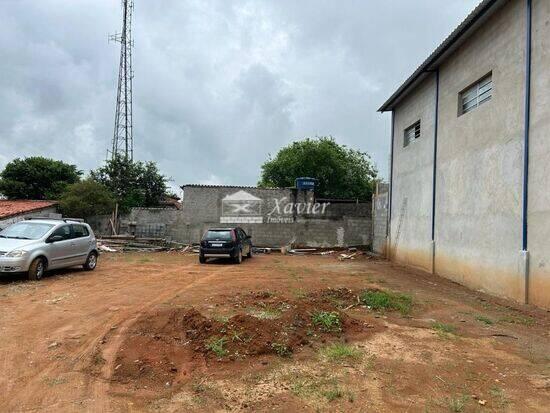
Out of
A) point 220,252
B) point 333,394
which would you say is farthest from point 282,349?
point 220,252

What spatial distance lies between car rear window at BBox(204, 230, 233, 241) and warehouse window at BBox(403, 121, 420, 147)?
325 inches

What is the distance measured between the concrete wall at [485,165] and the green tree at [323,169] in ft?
75.1

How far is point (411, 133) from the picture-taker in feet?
57.0

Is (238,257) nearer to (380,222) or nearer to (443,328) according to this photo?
(380,222)

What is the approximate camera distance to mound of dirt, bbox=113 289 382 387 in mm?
4734

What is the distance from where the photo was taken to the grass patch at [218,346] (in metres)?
5.08

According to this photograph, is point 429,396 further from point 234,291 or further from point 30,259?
point 30,259

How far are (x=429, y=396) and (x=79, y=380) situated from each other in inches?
138

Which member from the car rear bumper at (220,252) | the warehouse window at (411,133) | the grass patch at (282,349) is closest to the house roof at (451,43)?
the warehouse window at (411,133)

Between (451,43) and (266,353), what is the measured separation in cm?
1126

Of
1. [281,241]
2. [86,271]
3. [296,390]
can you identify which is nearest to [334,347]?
[296,390]
